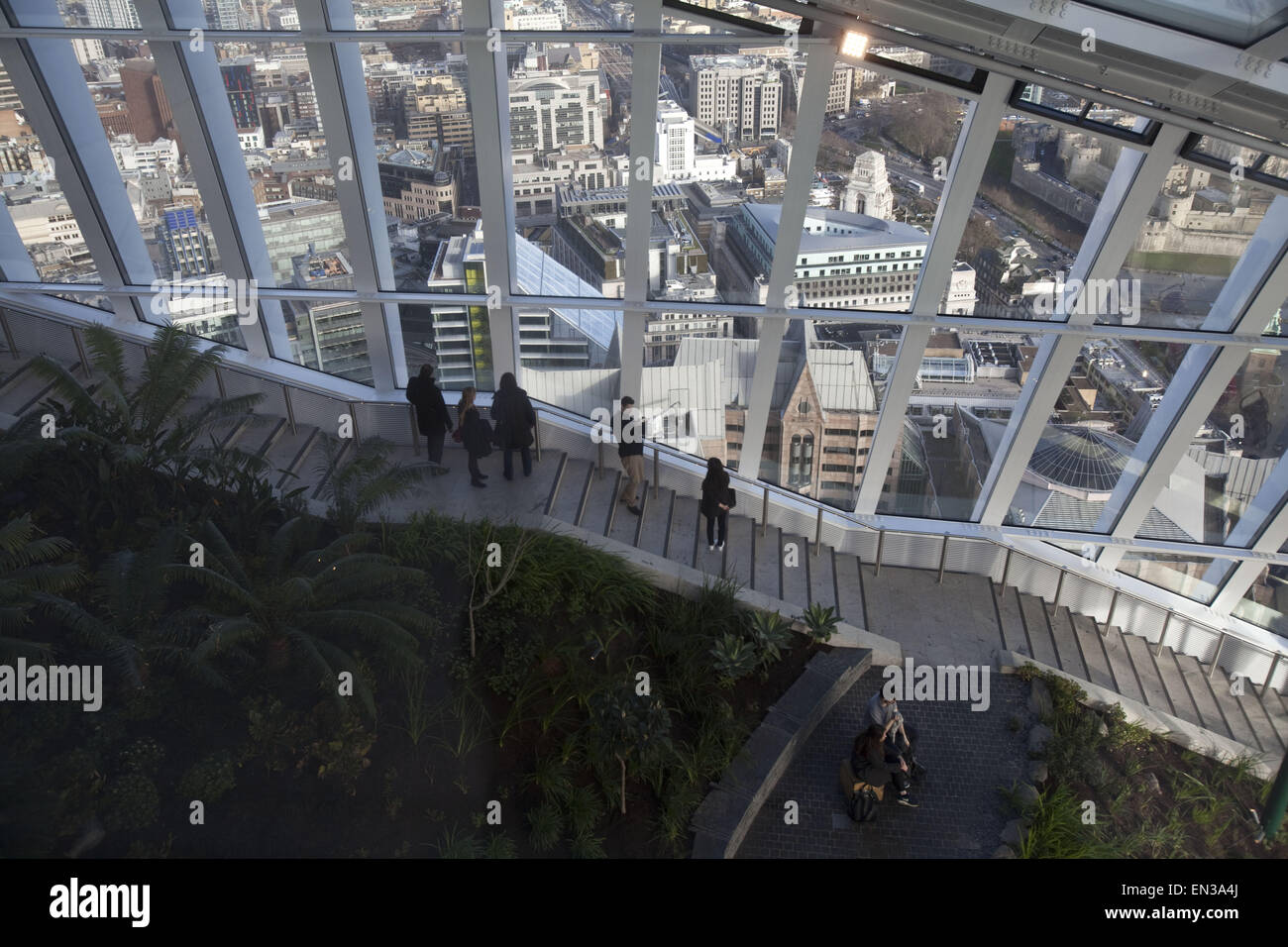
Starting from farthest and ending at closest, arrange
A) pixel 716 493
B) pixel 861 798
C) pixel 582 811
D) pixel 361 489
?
pixel 716 493, pixel 361 489, pixel 861 798, pixel 582 811

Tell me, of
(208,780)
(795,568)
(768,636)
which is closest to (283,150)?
(208,780)

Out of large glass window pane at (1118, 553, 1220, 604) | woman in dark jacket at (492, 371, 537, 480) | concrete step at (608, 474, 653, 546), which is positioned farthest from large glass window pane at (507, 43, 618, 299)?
large glass window pane at (1118, 553, 1220, 604)

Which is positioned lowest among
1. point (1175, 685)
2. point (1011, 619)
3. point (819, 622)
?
point (1175, 685)

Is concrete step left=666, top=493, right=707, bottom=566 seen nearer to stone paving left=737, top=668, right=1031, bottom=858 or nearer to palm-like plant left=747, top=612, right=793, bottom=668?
palm-like plant left=747, top=612, right=793, bottom=668

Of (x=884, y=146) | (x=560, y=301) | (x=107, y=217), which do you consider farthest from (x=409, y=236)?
(x=884, y=146)

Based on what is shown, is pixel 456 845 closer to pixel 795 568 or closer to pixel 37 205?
pixel 795 568

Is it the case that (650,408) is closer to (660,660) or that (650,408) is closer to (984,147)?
(660,660)

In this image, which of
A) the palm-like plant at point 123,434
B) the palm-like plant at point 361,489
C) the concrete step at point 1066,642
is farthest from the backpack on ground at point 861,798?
the palm-like plant at point 123,434

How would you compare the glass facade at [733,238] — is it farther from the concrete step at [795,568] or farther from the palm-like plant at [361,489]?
the palm-like plant at [361,489]
